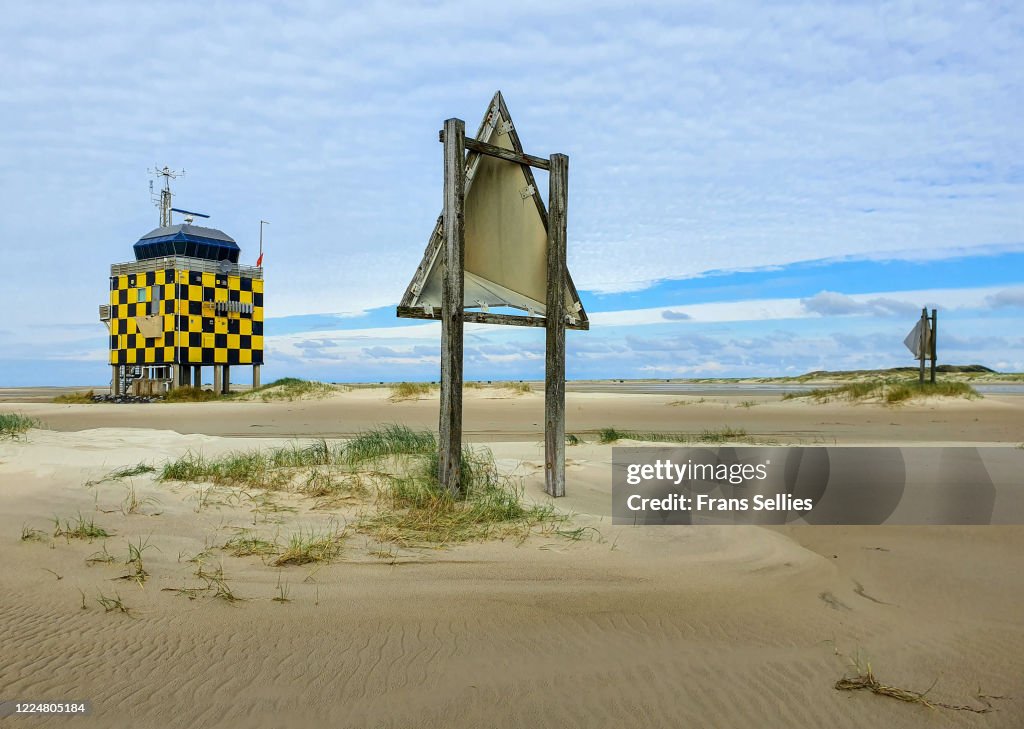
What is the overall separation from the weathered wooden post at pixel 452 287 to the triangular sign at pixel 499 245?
0.26 meters

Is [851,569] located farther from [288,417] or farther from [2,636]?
[288,417]

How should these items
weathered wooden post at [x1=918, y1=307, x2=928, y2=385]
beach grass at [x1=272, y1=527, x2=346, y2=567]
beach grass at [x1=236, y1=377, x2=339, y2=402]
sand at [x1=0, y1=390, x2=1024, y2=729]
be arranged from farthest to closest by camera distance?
beach grass at [x1=236, y1=377, x2=339, y2=402] → weathered wooden post at [x1=918, y1=307, x2=928, y2=385] → beach grass at [x1=272, y1=527, x2=346, y2=567] → sand at [x1=0, y1=390, x2=1024, y2=729]

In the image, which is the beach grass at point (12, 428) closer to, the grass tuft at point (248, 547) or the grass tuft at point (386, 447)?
the grass tuft at point (386, 447)

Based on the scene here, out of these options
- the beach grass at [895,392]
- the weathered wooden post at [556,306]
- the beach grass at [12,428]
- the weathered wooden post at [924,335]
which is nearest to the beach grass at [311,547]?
the weathered wooden post at [556,306]

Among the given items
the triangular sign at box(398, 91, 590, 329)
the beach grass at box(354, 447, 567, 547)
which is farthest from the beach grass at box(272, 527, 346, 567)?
the triangular sign at box(398, 91, 590, 329)

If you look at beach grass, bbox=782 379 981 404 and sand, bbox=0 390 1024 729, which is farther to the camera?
beach grass, bbox=782 379 981 404

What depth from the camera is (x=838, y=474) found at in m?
7.34

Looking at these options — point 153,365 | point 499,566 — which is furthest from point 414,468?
point 153,365

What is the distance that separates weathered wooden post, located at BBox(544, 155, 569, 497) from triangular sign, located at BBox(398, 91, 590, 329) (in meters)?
0.16

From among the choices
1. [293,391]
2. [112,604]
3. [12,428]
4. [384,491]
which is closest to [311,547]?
[112,604]

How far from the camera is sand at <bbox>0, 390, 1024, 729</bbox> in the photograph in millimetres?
2441

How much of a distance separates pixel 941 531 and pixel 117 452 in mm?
7987

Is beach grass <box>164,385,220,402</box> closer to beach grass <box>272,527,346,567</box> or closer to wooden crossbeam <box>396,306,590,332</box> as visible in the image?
wooden crossbeam <box>396,306,590,332</box>

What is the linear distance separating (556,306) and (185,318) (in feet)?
77.2
